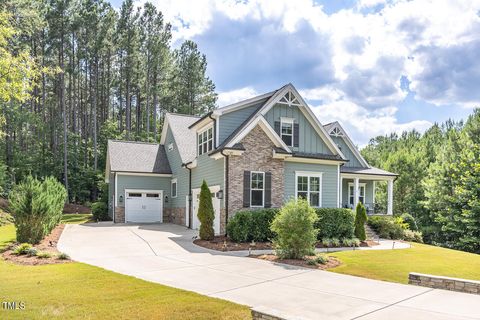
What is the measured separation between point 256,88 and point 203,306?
22.6 m

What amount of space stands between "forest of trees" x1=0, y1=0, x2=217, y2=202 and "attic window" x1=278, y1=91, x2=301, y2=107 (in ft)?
75.9

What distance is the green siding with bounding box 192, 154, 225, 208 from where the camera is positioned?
61.5 feet

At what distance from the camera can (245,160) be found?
18.2 meters

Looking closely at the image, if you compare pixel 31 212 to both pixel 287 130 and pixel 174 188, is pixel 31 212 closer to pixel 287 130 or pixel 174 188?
pixel 287 130

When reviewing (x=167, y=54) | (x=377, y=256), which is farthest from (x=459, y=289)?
(x=167, y=54)

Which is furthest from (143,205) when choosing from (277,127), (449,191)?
(449,191)

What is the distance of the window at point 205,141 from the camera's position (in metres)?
20.2

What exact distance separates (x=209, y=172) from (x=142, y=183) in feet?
28.0

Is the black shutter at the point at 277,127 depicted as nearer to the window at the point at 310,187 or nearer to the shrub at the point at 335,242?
the window at the point at 310,187

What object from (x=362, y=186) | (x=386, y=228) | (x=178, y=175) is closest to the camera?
(x=386, y=228)

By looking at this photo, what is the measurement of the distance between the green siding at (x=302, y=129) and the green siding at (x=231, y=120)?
1141 millimetres

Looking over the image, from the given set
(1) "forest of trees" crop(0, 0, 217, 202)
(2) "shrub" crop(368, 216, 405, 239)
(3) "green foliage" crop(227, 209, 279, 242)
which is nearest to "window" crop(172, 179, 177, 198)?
(3) "green foliage" crop(227, 209, 279, 242)

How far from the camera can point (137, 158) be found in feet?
92.9

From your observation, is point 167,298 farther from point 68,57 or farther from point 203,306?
point 68,57
